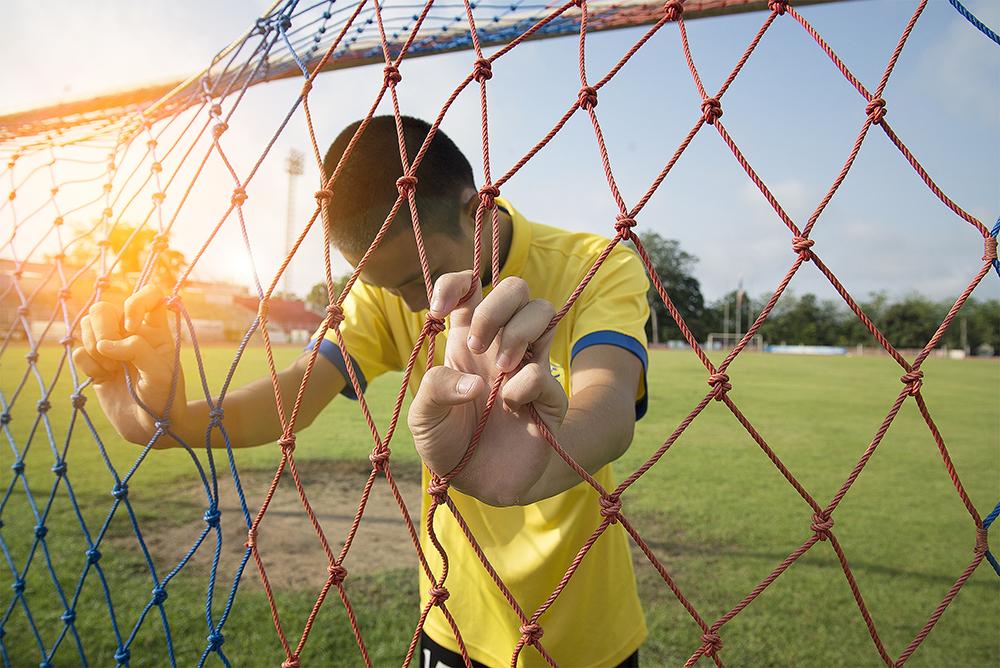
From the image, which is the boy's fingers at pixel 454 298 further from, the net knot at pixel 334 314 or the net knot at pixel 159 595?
the net knot at pixel 159 595

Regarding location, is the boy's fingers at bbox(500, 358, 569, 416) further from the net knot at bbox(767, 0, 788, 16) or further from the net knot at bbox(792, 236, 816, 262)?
the net knot at bbox(767, 0, 788, 16)

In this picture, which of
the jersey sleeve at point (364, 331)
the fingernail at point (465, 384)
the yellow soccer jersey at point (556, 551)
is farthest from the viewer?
the jersey sleeve at point (364, 331)

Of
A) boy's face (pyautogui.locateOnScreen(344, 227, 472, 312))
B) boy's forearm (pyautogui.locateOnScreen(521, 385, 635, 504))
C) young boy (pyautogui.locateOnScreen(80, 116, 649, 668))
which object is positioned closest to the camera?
young boy (pyautogui.locateOnScreen(80, 116, 649, 668))

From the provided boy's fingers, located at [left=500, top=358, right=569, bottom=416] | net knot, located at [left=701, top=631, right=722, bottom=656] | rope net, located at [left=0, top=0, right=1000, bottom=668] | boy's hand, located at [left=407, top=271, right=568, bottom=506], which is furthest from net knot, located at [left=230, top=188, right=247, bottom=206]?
net knot, located at [left=701, top=631, right=722, bottom=656]

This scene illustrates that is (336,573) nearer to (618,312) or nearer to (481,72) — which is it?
(618,312)

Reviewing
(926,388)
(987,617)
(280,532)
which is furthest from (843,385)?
(280,532)

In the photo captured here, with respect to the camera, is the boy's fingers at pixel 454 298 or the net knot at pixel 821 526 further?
the net knot at pixel 821 526

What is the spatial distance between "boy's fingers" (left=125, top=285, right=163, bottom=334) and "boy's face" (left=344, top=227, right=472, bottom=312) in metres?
0.38

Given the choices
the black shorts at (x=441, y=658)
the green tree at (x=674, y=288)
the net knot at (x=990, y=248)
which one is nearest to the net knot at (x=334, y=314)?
the black shorts at (x=441, y=658)

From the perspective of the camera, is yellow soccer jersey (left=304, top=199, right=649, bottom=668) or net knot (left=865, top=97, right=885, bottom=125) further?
yellow soccer jersey (left=304, top=199, right=649, bottom=668)

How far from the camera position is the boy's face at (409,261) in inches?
50.9

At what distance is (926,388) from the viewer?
14641 mm

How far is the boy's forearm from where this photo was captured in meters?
0.94

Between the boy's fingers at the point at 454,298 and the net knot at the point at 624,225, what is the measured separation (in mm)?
279
